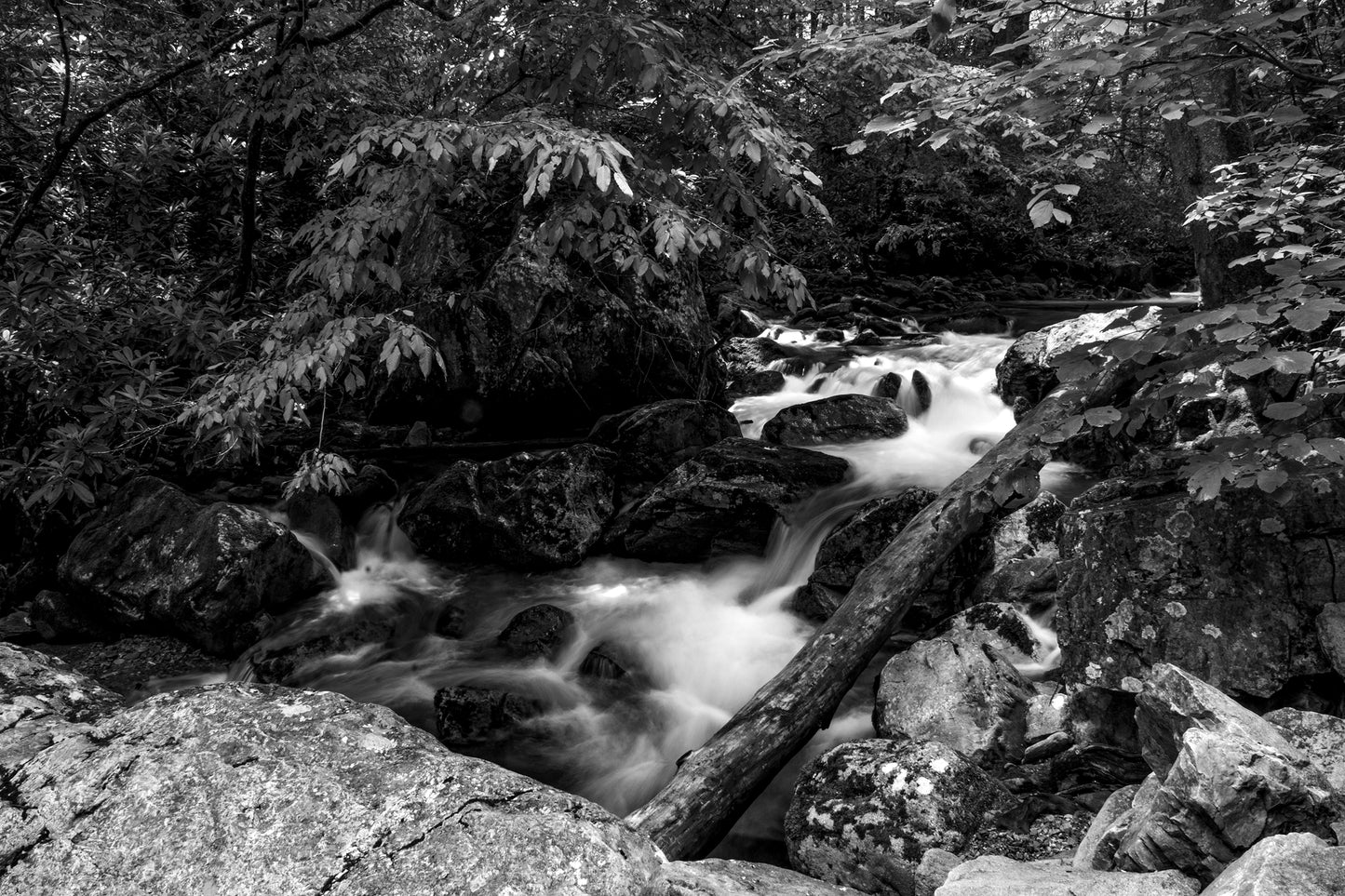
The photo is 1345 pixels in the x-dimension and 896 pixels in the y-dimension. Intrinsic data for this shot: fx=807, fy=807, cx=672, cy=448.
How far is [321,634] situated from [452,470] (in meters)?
1.97

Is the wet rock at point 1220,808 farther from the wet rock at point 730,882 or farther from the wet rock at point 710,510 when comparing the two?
the wet rock at point 710,510

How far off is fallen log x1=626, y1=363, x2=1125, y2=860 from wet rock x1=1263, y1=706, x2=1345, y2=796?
3.88 feet

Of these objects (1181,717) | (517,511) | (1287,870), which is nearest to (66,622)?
(517,511)

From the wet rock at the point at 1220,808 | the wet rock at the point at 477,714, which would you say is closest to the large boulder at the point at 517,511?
the wet rock at the point at 477,714

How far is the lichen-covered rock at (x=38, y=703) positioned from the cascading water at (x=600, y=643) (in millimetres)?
3332

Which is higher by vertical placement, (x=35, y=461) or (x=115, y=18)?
(x=115, y=18)

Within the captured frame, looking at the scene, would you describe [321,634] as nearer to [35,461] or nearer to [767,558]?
[35,461]

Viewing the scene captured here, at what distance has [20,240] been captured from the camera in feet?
22.6

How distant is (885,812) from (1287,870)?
6.32 feet

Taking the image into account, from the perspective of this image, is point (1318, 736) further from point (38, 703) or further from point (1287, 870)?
point (38, 703)

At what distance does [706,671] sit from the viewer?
232 inches

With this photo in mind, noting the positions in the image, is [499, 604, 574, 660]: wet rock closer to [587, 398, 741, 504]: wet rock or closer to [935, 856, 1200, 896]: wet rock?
[587, 398, 741, 504]: wet rock

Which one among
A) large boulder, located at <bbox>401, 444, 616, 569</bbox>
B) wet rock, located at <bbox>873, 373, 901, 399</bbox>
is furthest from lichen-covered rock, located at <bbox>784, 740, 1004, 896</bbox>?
wet rock, located at <bbox>873, 373, 901, 399</bbox>

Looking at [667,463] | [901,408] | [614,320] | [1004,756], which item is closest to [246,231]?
[614,320]
